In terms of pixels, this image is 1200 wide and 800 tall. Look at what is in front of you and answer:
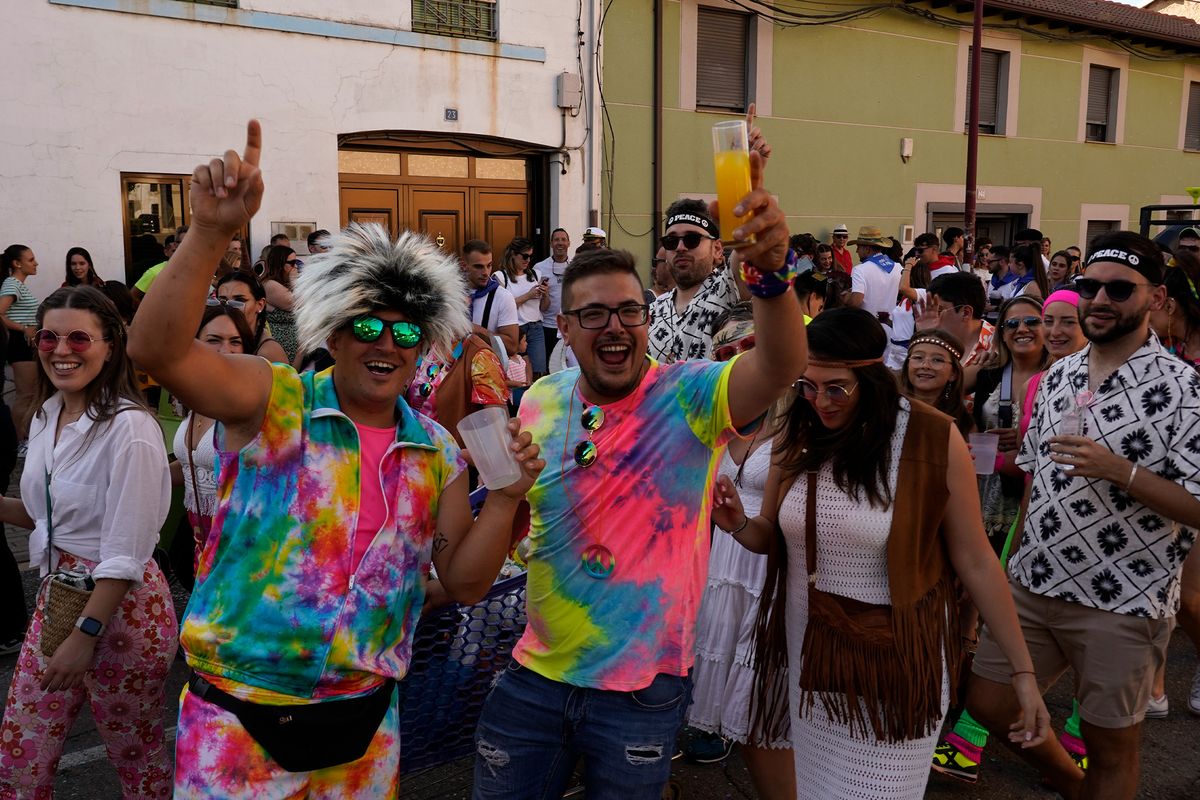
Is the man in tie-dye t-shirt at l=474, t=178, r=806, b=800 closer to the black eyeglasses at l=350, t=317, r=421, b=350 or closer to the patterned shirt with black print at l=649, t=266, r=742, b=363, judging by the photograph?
the black eyeglasses at l=350, t=317, r=421, b=350

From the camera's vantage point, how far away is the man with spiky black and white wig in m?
1.96

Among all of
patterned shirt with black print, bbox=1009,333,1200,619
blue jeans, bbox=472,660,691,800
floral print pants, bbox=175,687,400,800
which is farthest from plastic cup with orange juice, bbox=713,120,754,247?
patterned shirt with black print, bbox=1009,333,1200,619

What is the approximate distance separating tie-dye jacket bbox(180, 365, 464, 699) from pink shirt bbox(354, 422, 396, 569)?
2cm

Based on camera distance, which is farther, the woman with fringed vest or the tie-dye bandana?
the woman with fringed vest

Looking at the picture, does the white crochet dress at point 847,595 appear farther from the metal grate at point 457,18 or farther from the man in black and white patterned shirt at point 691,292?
the metal grate at point 457,18

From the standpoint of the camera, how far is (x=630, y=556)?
2.30 m

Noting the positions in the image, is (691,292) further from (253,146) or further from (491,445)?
(253,146)

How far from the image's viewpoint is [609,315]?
2.33 meters

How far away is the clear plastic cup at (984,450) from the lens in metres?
3.86

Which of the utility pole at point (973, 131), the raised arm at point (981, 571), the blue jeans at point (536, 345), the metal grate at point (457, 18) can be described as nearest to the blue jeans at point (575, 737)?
the raised arm at point (981, 571)

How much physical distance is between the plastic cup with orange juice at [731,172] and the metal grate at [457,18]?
10.9m

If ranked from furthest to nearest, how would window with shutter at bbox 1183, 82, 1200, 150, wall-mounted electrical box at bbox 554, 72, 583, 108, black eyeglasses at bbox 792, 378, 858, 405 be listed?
window with shutter at bbox 1183, 82, 1200, 150
wall-mounted electrical box at bbox 554, 72, 583, 108
black eyeglasses at bbox 792, 378, 858, 405

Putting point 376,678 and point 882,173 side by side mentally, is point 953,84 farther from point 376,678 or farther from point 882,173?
point 376,678

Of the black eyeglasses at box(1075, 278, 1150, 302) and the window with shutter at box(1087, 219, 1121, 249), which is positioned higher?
the window with shutter at box(1087, 219, 1121, 249)
